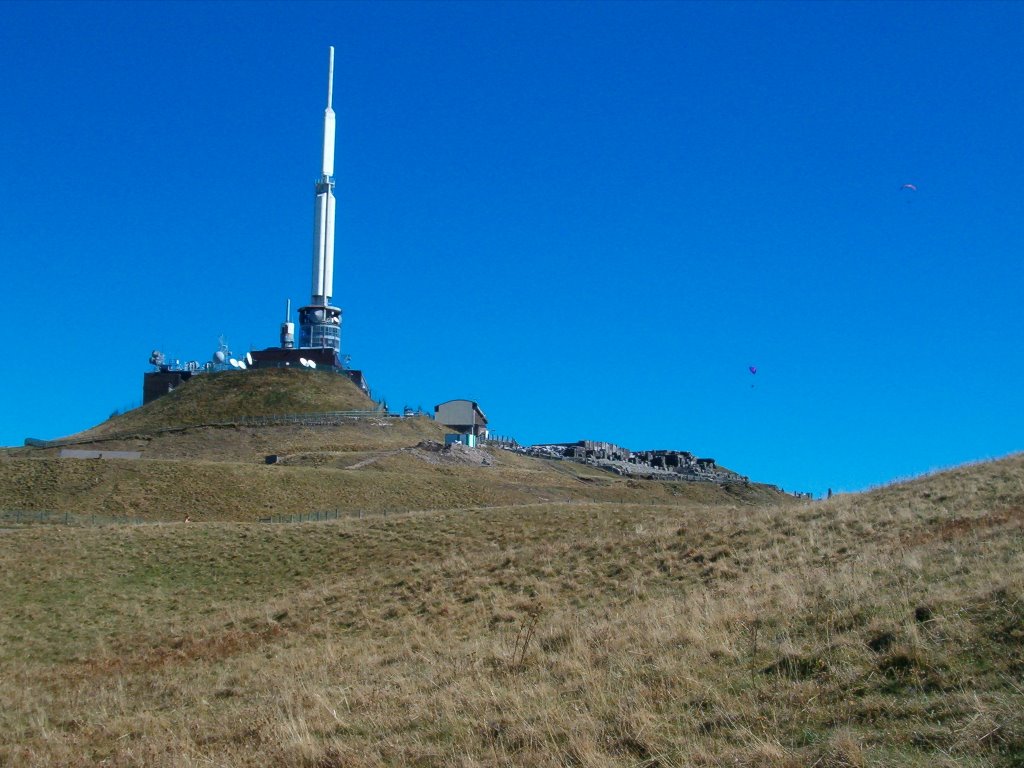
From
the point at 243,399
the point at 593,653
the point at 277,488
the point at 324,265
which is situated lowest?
the point at 593,653

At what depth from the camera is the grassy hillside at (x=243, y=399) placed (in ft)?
328

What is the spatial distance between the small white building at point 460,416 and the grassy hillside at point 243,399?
864 centimetres

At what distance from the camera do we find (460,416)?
113250 millimetres

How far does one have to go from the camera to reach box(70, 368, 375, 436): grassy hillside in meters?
100

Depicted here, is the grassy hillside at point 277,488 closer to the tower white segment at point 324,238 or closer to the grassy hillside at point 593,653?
the grassy hillside at point 593,653

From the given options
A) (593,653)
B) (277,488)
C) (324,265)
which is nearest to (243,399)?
(324,265)

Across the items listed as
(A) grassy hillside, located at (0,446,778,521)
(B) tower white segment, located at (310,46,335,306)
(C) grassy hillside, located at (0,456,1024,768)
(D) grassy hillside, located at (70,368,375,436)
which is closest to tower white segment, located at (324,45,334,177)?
(B) tower white segment, located at (310,46,335,306)

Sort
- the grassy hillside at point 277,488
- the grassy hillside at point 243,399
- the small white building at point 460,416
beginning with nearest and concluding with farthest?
the grassy hillside at point 277,488 → the grassy hillside at point 243,399 → the small white building at point 460,416

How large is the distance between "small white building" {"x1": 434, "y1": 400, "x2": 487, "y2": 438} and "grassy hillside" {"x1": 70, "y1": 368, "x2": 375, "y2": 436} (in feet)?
28.3

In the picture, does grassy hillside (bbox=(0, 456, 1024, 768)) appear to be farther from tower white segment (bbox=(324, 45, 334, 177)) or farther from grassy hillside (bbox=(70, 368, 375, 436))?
tower white segment (bbox=(324, 45, 334, 177))

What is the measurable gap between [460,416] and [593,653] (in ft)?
332

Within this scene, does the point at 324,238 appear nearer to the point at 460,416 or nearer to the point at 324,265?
the point at 324,265

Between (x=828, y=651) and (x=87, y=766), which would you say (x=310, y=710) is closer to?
(x=87, y=766)

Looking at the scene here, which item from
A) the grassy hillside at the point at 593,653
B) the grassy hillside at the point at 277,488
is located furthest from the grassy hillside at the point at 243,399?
the grassy hillside at the point at 593,653
